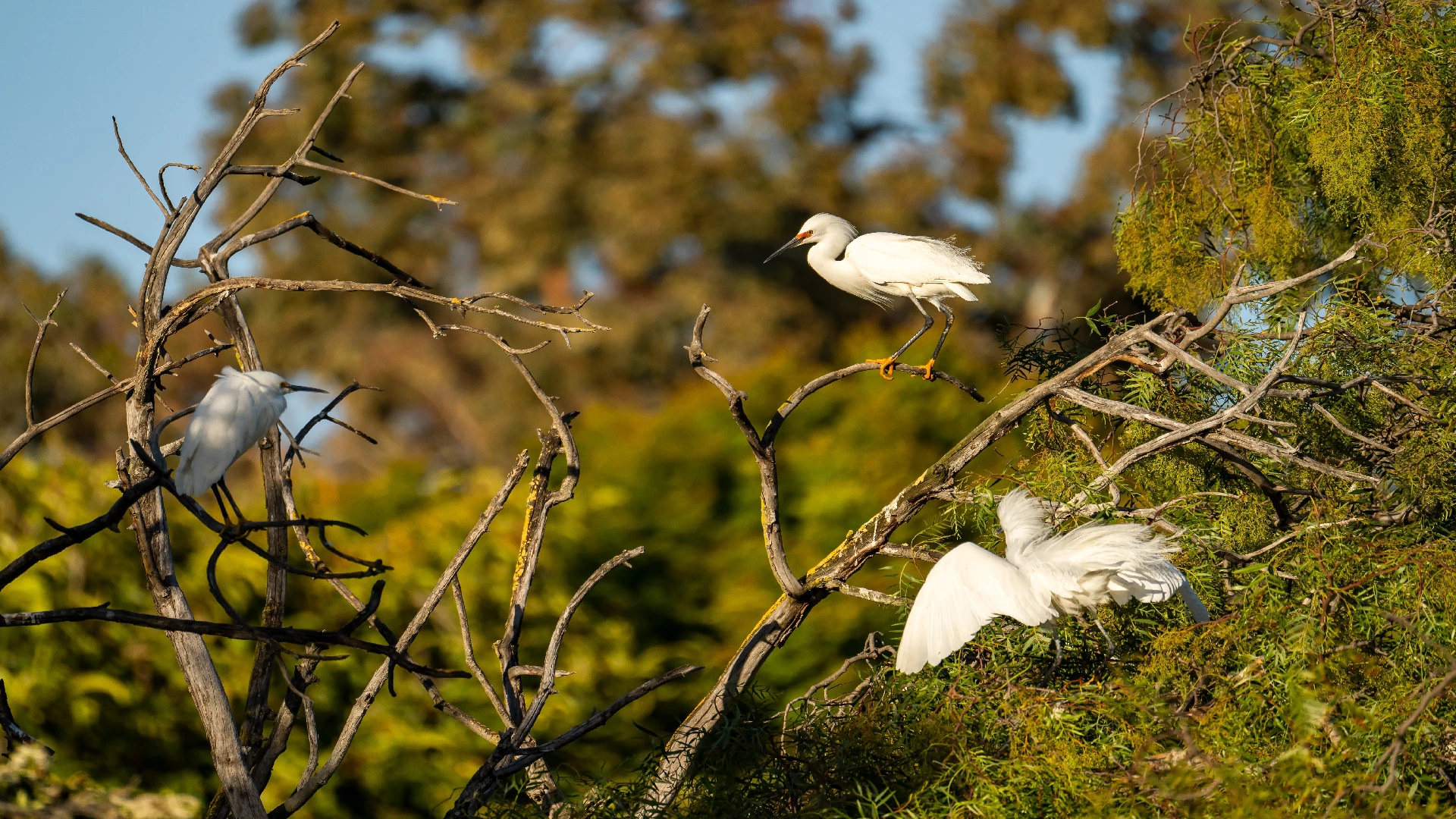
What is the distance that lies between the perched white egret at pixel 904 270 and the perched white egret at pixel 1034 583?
2.75 feet

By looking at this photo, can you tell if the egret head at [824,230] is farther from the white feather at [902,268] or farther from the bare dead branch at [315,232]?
the bare dead branch at [315,232]

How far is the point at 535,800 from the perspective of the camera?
276 centimetres

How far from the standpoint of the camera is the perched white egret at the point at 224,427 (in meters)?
2.29

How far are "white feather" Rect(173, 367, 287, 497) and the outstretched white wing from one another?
1.30 meters

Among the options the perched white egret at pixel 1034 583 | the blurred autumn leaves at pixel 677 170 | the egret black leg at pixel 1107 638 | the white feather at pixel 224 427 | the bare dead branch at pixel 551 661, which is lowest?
the egret black leg at pixel 1107 638

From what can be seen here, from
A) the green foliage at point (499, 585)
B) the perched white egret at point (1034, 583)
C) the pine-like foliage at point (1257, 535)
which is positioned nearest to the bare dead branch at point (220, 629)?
the pine-like foliage at point (1257, 535)

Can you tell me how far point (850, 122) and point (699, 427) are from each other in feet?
25.6

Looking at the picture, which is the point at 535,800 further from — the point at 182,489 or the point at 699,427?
the point at 699,427

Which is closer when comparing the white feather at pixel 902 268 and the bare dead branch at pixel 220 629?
the bare dead branch at pixel 220 629

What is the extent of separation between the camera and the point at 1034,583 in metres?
2.43

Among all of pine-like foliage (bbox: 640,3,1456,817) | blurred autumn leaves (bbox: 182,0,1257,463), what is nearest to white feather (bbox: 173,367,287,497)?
pine-like foliage (bbox: 640,3,1456,817)

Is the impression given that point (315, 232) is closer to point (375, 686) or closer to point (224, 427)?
point (224, 427)

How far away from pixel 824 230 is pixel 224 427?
2301mm

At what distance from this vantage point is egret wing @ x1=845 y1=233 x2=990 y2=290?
3506 mm
